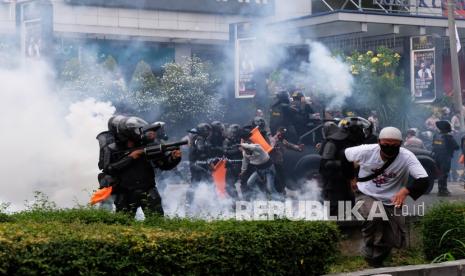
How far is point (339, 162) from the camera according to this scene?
10.2m

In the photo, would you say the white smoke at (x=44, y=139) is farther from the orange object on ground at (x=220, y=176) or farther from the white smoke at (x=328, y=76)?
the white smoke at (x=328, y=76)

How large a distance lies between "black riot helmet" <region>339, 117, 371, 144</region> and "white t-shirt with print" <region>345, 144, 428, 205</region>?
2.14 metres

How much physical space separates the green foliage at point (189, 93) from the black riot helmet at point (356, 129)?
23.9ft

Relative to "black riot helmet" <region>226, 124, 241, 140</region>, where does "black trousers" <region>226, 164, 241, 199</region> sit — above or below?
below

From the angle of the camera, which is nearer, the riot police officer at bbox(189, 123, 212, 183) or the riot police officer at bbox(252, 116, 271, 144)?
the riot police officer at bbox(189, 123, 212, 183)

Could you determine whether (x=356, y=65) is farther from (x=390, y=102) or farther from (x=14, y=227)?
(x=14, y=227)

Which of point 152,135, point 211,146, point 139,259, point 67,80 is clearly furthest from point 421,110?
point 139,259

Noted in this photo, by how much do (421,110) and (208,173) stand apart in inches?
277

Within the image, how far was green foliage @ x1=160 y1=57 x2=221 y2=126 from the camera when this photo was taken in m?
17.9

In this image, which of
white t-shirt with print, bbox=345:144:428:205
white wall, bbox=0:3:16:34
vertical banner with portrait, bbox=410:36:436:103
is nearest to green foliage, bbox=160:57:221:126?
white wall, bbox=0:3:16:34

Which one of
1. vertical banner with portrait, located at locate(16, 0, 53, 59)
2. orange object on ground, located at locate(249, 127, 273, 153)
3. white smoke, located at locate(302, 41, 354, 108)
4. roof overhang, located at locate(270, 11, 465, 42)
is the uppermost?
roof overhang, located at locate(270, 11, 465, 42)

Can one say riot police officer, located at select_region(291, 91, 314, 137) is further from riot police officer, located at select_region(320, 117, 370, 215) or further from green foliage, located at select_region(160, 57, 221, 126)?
riot police officer, located at select_region(320, 117, 370, 215)

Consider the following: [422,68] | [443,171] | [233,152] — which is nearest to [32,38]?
[233,152]

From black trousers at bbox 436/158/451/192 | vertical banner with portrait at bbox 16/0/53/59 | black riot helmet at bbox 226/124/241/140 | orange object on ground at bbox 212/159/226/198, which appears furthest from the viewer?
black trousers at bbox 436/158/451/192
